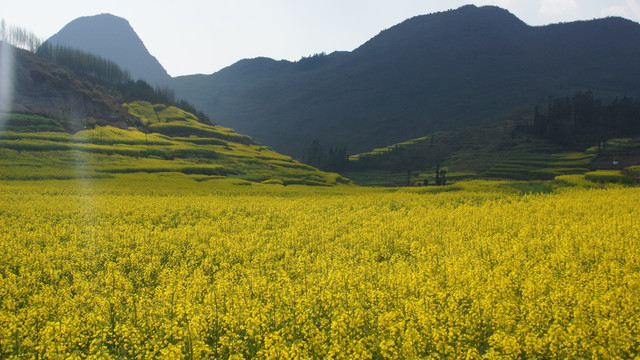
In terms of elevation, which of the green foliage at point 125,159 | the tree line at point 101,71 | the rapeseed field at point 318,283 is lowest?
the rapeseed field at point 318,283

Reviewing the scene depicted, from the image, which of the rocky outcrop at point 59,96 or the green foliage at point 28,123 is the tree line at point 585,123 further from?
the green foliage at point 28,123

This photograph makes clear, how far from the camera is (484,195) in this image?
151 feet

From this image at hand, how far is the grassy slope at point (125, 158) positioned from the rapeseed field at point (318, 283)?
1332 inches

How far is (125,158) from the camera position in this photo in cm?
7888

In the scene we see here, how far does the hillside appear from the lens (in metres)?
69.5

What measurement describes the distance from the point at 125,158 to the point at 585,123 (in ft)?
476

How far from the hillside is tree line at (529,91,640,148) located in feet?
271

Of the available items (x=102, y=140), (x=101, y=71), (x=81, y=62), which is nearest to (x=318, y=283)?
(x=102, y=140)

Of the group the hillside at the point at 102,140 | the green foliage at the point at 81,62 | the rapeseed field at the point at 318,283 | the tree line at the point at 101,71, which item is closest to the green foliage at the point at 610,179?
the rapeseed field at the point at 318,283

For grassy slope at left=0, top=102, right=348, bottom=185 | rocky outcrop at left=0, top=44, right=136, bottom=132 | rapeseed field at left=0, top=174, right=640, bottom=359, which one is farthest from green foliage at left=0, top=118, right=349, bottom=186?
rapeseed field at left=0, top=174, right=640, bottom=359

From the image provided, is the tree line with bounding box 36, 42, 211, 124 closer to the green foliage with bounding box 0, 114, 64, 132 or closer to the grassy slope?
the grassy slope

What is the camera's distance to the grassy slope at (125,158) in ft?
214

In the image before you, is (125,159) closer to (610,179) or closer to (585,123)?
(610,179)

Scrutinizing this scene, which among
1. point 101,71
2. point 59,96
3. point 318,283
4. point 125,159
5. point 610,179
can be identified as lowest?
point 318,283
